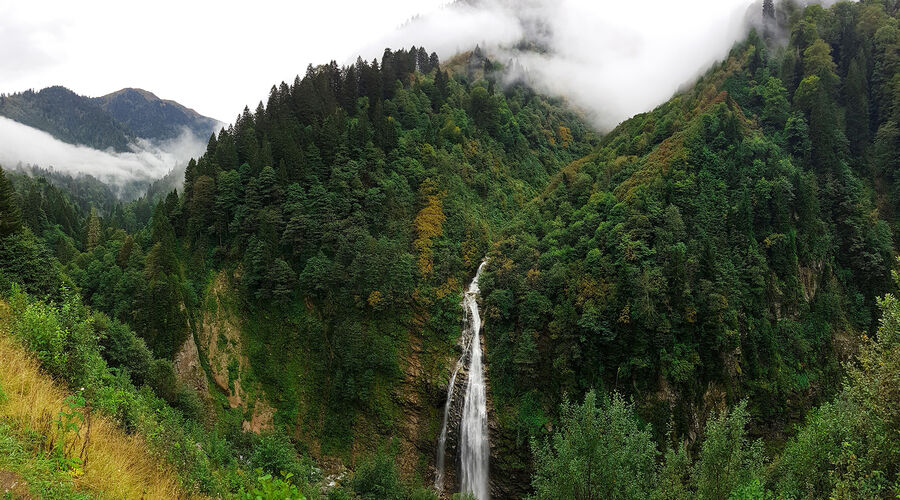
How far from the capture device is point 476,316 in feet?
151

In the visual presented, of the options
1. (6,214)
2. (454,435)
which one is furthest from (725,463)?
(6,214)

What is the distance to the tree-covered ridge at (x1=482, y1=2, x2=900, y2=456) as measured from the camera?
122ft

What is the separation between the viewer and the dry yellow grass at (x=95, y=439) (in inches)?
333

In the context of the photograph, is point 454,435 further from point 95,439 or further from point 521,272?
point 95,439

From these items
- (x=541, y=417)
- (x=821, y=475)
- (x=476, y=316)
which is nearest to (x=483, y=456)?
(x=541, y=417)

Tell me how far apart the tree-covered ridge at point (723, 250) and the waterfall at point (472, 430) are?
168 cm

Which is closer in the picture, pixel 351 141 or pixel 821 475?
pixel 821 475

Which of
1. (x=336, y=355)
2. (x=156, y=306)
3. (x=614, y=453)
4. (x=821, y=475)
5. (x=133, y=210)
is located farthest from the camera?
(x=133, y=210)

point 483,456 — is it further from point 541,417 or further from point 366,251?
point 366,251

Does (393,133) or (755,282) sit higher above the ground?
(393,133)

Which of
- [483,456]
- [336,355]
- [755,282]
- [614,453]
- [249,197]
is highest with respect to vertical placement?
[755,282]

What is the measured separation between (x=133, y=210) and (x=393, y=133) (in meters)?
110

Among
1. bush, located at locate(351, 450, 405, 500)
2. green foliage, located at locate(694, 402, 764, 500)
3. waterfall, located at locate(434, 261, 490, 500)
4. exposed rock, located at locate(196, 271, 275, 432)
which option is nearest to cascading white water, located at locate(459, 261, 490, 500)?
waterfall, located at locate(434, 261, 490, 500)

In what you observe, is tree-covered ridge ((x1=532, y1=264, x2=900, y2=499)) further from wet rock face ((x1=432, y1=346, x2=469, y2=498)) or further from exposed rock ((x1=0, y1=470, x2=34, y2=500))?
wet rock face ((x1=432, y1=346, x2=469, y2=498))
